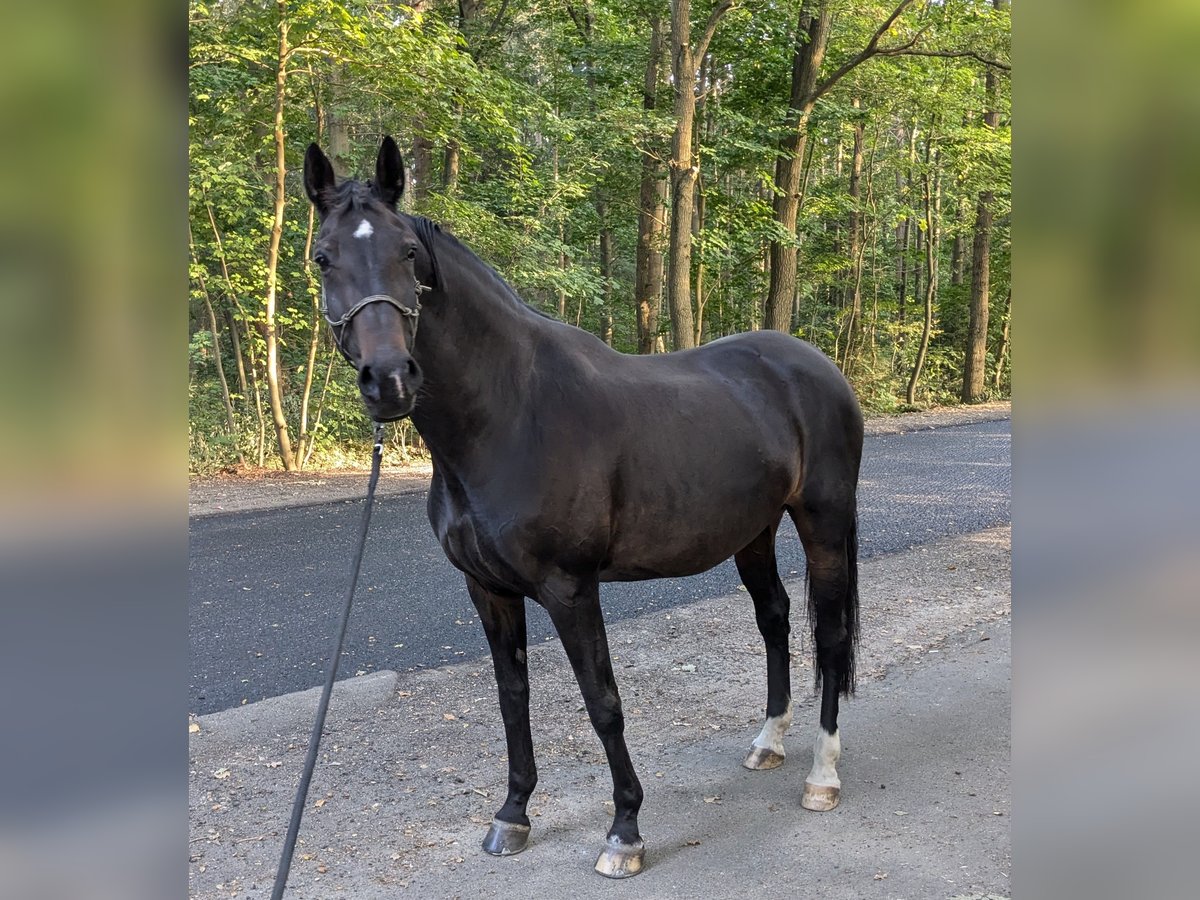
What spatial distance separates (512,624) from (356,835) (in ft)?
3.11

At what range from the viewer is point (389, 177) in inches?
101

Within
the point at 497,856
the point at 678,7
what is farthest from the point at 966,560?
the point at 678,7

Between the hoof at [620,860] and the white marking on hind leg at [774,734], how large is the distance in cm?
96

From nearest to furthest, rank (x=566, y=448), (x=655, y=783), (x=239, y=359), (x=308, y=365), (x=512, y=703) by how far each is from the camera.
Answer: (x=566, y=448), (x=512, y=703), (x=655, y=783), (x=308, y=365), (x=239, y=359)

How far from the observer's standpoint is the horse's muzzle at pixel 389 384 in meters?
2.29

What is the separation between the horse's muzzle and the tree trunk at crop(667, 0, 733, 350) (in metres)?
9.72

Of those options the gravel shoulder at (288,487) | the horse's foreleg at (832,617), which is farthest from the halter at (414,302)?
the gravel shoulder at (288,487)

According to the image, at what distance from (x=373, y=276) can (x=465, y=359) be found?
50 cm

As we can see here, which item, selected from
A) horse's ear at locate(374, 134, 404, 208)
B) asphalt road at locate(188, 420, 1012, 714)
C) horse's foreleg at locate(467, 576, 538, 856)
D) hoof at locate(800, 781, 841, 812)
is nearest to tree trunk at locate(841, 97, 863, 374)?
asphalt road at locate(188, 420, 1012, 714)

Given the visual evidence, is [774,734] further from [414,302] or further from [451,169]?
[451,169]

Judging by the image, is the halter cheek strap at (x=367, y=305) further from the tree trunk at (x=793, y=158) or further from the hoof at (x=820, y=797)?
the tree trunk at (x=793, y=158)

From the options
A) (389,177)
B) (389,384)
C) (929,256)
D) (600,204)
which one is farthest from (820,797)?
(929,256)

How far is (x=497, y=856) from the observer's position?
316 cm

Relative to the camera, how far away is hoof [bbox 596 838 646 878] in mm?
2998
